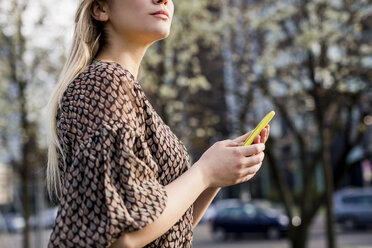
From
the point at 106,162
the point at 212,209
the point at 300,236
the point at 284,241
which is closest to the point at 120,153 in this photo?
the point at 106,162

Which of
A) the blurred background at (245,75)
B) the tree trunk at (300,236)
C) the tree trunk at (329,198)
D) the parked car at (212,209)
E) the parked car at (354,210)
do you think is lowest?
the parked car at (212,209)

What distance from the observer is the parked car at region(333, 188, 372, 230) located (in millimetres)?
25078

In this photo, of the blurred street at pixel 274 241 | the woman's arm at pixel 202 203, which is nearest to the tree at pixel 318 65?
the blurred street at pixel 274 241

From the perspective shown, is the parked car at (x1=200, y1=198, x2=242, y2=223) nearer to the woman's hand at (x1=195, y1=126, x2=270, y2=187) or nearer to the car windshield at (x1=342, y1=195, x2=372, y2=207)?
the car windshield at (x1=342, y1=195, x2=372, y2=207)

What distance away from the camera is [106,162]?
139 cm

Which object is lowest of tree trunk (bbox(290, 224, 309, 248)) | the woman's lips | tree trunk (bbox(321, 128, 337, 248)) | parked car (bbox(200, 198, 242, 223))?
parked car (bbox(200, 198, 242, 223))

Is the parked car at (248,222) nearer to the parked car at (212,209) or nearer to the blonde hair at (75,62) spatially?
the parked car at (212,209)

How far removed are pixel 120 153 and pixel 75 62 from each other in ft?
1.47

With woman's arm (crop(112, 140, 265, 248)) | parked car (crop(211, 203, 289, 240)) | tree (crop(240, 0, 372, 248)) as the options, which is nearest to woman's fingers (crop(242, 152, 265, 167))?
woman's arm (crop(112, 140, 265, 248))

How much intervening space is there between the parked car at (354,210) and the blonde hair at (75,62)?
2499 cm

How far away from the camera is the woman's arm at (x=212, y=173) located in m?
1.50

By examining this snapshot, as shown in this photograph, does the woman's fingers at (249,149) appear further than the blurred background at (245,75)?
No

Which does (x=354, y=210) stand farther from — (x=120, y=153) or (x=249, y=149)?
(x=120, y=153)

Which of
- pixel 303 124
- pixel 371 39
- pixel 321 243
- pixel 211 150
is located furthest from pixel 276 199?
pixel 211 150
